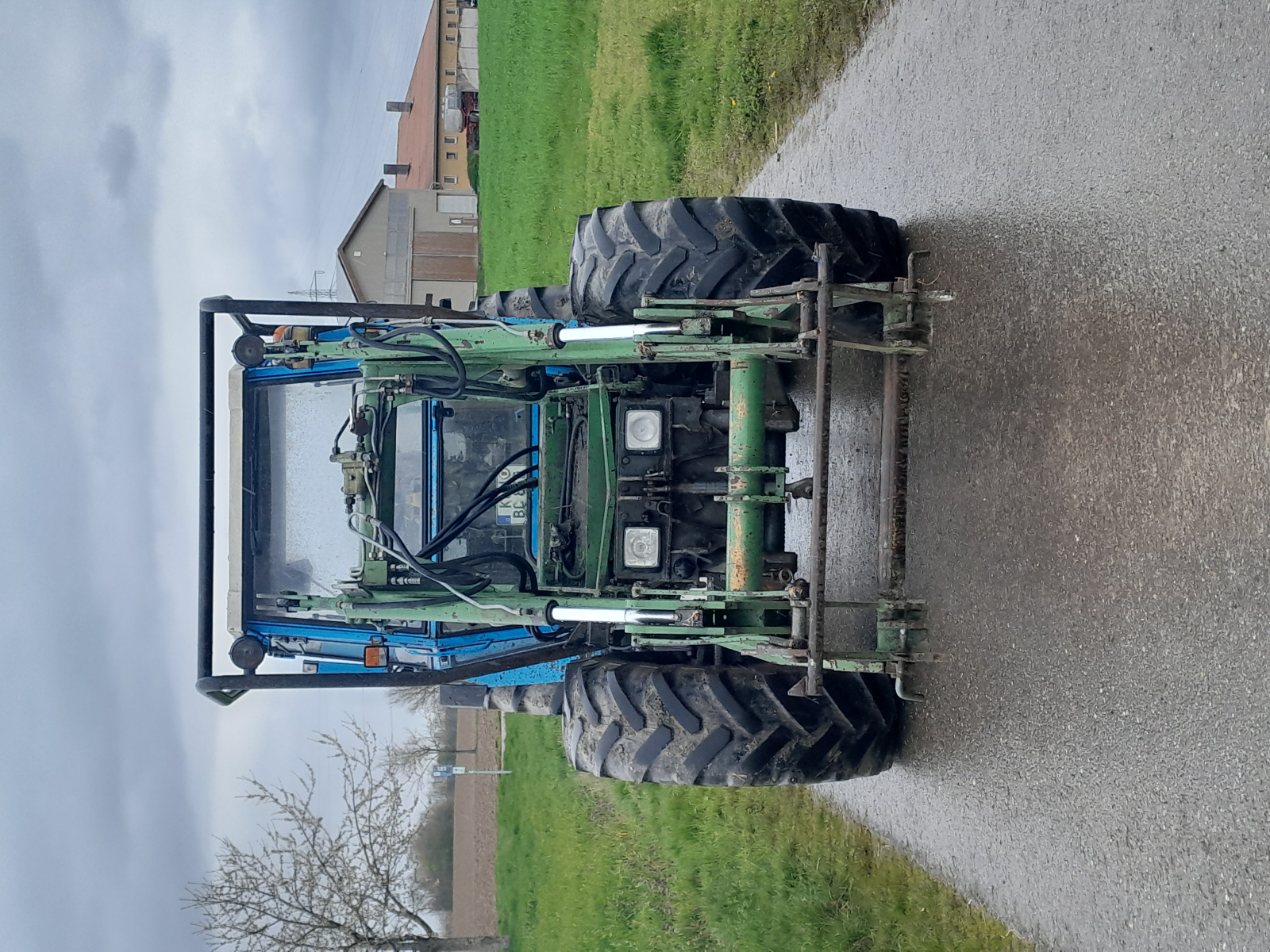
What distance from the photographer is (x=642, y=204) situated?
5777 mm

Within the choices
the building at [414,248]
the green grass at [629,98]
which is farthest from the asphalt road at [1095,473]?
the building at [414,248]

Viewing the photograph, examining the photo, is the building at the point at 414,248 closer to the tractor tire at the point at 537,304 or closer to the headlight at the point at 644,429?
the tractor tire at the point at 537,304

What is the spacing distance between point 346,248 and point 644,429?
58.0 ft

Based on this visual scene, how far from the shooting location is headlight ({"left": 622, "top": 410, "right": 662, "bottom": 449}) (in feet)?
18.8

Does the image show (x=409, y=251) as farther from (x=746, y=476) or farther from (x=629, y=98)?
(x=746, y=476)

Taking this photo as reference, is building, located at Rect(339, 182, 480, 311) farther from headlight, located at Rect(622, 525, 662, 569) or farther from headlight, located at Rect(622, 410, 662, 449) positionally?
headlight, located at Rect(622, 525, 662, 569)

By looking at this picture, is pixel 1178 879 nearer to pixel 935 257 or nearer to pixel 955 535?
pixel 955 535

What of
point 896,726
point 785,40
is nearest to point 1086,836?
point 896,726

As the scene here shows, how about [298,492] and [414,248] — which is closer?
[298,492]

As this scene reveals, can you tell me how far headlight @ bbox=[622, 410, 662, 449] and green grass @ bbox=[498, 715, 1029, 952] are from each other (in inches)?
102

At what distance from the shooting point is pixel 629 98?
10.8 m

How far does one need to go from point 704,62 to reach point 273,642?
607 cm

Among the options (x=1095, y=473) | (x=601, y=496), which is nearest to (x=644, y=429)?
(x=601, y=496)

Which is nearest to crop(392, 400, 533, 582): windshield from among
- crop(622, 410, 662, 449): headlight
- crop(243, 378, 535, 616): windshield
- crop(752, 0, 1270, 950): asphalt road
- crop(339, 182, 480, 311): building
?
crop(243, 378, 535, 616): windshield
